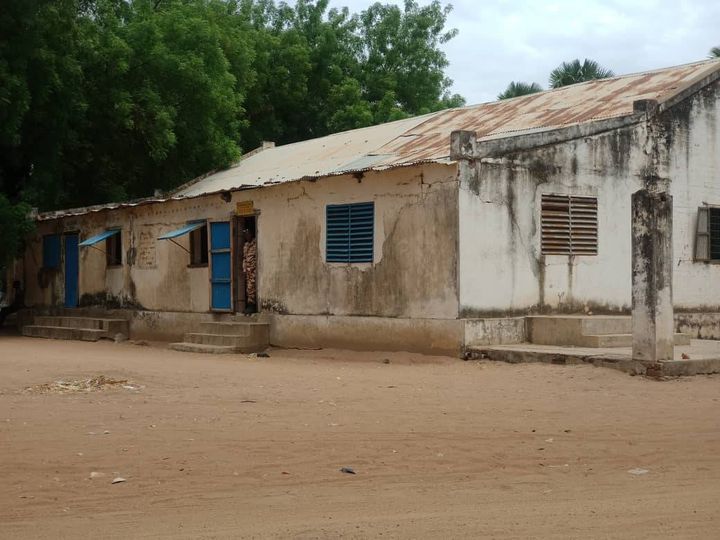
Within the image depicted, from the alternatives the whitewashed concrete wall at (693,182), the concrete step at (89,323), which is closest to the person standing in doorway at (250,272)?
the concrete step at (89,323)

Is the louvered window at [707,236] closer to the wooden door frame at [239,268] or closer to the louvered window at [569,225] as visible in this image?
the louvered window at [569,225]

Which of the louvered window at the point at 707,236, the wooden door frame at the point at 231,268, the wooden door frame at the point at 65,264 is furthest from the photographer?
the wooden door frame at the point at 65,264

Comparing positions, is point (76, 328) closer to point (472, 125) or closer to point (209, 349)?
point (209, 349)

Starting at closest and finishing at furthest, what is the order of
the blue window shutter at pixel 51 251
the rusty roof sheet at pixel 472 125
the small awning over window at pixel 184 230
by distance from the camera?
the rusty roof sheet at pixel 472 125 < the small awning over window at pixel 184 230 < the blue window shutter at pixel 51 251

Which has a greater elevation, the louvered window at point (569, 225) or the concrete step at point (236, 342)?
the louvered window at point (569, 225)

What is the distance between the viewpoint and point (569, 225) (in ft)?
49.5

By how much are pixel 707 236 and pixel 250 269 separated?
8.43 m

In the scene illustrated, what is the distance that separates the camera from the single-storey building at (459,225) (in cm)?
1412

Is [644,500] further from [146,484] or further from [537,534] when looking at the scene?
[146,484]

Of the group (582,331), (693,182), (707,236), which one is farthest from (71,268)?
(707,236)

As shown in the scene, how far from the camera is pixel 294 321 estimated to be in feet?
53.9

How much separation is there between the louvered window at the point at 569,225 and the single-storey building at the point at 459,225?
25 mm

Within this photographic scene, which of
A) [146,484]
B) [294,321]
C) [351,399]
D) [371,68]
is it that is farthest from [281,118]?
[146,484]

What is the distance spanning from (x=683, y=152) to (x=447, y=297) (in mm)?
5868
